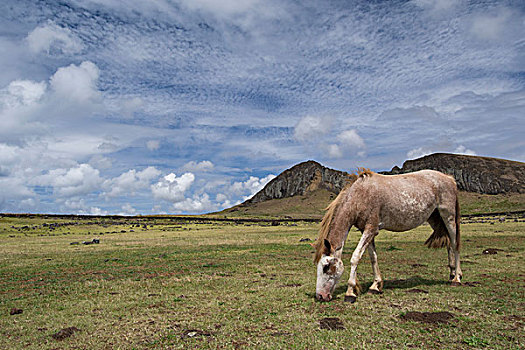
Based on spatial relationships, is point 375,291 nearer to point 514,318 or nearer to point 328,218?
point 328,218

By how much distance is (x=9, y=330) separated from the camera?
30.7 feet

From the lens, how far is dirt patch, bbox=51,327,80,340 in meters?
8.57

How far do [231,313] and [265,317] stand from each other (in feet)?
3.98

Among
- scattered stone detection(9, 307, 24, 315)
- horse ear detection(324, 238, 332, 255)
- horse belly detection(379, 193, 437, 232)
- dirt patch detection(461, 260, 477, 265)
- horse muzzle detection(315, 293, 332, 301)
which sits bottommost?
scattered stone detection(9, 307, 24, 315)

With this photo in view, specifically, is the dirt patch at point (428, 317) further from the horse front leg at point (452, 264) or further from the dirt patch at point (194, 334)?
the dirt patch at point (194, 334)

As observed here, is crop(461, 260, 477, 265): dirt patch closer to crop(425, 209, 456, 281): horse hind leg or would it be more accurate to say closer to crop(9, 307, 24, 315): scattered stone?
crop(425, 209, 456, 281): horse hind leg

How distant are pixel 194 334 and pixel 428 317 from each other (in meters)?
6.54

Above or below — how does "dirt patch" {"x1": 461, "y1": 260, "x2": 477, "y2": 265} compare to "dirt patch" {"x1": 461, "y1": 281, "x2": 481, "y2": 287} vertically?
below

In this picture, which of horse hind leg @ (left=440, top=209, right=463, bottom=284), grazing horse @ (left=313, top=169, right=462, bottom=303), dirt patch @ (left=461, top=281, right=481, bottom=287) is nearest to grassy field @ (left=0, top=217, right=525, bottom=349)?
dirt patch @ (left=461, top=281, right=481, bottom=287)

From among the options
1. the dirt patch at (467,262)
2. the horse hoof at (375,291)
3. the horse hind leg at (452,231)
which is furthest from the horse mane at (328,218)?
the dirt patch at (467,262)

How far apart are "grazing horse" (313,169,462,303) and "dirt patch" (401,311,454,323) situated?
2.11 metres

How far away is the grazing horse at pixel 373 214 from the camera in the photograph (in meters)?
11.3

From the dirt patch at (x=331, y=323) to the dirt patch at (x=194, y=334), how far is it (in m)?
3.12

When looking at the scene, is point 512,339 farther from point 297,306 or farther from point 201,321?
point 201,321
